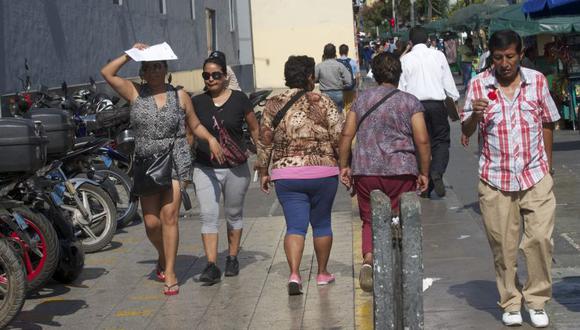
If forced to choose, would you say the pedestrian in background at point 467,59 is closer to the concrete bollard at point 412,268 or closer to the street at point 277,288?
the street at point 277,288

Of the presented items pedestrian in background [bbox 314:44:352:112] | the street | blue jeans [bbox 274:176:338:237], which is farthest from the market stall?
blue jeans [bbox 274:176:338:237]

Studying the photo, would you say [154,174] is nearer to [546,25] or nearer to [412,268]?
[412,268]

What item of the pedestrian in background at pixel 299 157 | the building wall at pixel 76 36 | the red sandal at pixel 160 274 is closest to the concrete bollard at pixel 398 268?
the pedestrian in background at pixel 299 157

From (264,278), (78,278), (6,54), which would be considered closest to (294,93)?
(264,278)

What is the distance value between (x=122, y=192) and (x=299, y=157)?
392 centimetres

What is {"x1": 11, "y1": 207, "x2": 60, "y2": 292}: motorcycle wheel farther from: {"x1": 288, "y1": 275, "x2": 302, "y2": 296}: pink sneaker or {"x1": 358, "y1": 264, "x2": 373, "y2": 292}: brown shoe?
{"x1": 358, "y1": 264, "x2": 373, "y2": 292}: brown shoe

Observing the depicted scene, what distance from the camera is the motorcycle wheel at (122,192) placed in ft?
36.1

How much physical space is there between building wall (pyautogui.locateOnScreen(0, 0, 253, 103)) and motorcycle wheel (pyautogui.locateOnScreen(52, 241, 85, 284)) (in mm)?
5445

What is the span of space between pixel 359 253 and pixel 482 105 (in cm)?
305

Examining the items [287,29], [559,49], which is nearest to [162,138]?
[559,49]

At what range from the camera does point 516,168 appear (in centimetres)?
654

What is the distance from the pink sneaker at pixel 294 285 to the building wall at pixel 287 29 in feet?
110

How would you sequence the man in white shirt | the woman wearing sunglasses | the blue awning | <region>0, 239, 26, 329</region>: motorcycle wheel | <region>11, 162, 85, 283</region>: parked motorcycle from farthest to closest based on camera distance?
1. the blue awning
2. the man in white shirt
3. the woman wearing sunglasses
4. <region>11, 162, 85, 283</region>: parked motorcycle
5. <region>0, 239, 26, 329</region>: motorcycle wheel

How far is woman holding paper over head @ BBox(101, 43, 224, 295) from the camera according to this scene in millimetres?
8102
